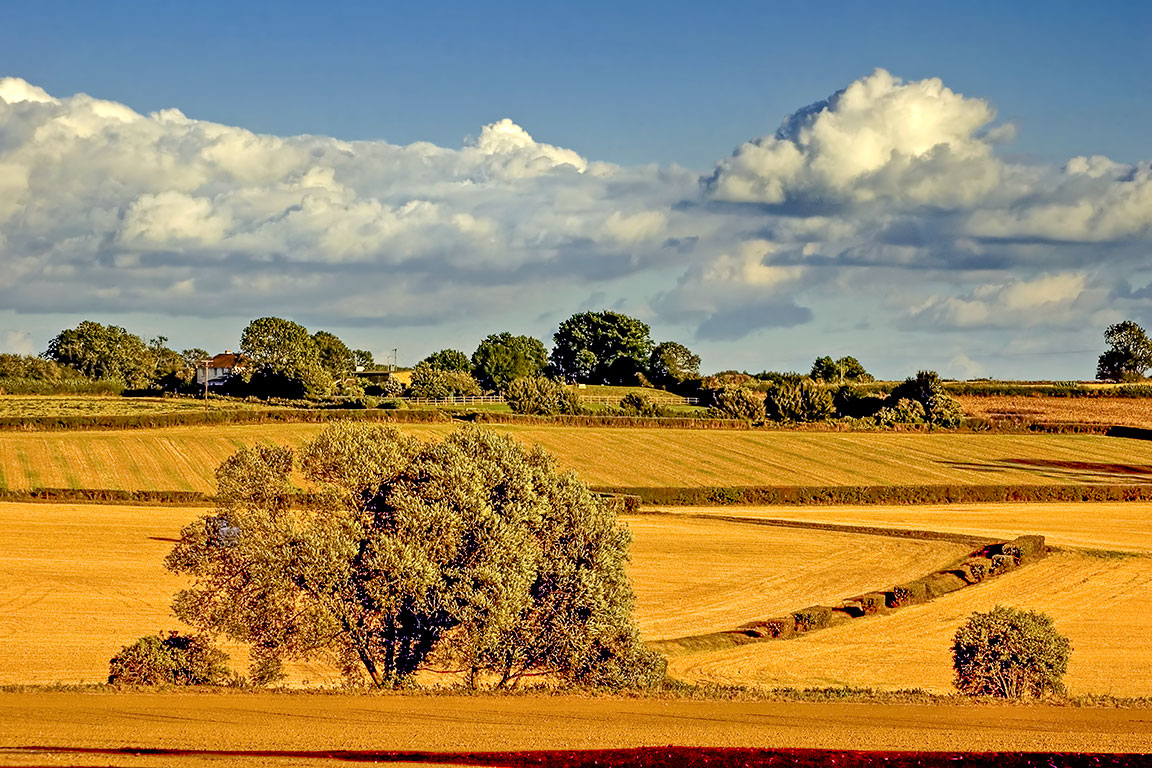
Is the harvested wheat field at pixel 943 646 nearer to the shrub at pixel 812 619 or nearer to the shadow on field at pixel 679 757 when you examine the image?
the shrub at pixel 812 619

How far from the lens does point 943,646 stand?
40969mm

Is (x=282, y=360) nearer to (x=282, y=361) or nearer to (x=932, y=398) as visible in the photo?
(x=282, y=361)

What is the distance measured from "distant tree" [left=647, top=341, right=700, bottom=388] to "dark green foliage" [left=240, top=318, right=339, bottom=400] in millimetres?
52754

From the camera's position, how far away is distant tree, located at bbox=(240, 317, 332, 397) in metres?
136

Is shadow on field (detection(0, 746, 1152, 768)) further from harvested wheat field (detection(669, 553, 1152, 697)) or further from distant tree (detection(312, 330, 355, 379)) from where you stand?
distant tree (detection(312, 330, 355, 379))

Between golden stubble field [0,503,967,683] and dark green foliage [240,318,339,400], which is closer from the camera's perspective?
golden stubble field [0,503,967,683]

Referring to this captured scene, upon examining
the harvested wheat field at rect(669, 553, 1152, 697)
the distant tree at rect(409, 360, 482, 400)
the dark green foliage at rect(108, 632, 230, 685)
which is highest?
the distant tree at rect(409, 360, 482, 400)

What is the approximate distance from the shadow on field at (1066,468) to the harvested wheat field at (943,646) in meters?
40.0

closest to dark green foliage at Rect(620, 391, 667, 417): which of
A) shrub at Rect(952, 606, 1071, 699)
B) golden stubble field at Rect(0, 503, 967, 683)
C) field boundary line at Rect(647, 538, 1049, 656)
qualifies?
golden stubble field at Rect(0, 503, 967, 683)

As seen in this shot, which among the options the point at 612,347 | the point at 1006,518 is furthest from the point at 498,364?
the point at 1006,518

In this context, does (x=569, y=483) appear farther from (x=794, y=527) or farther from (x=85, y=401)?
(x=85, y=401)

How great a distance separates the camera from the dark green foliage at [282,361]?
5354 inches

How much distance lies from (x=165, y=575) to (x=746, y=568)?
25300mm

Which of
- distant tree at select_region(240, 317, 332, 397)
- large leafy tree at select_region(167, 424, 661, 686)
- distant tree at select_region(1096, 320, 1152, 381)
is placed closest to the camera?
large leafy tree at select_region(167, 424, 661, 686)
